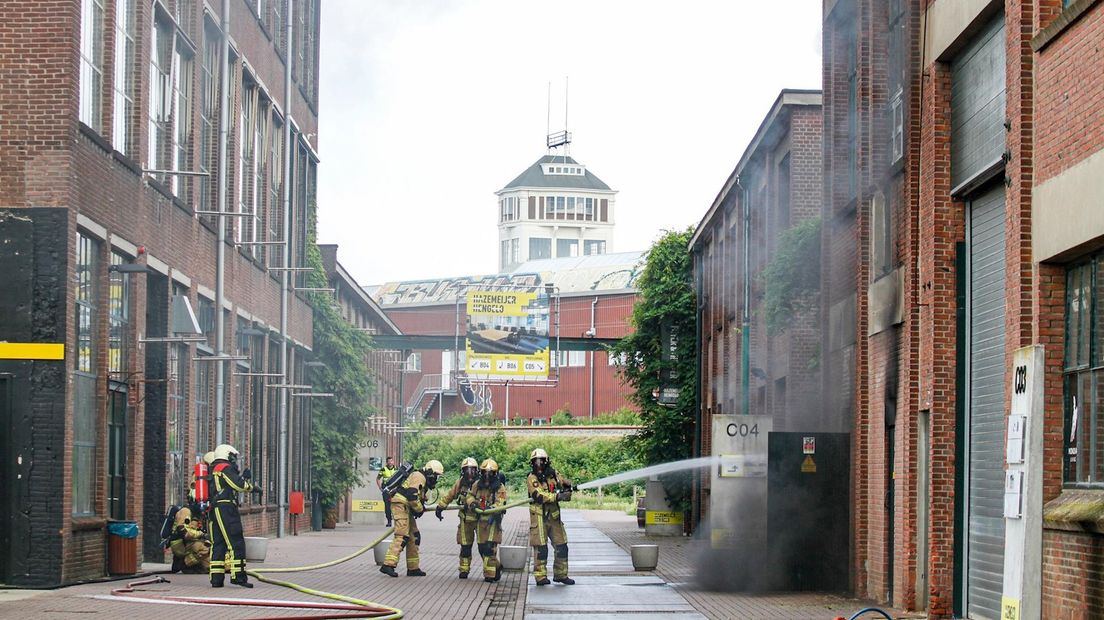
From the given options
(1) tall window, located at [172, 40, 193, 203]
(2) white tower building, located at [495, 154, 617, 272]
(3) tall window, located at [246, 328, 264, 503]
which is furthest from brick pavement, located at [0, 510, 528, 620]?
(2) white tower building, located at [495, 154, 617, 272]

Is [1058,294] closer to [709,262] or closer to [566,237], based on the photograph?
[709,262]

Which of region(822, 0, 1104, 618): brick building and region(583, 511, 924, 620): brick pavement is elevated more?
region(822, 0, 1104, 618): brick building

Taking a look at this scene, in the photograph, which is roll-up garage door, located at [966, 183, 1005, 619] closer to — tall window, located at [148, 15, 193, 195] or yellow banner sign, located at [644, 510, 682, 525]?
tall window, located at [148, 15, 193, 195]

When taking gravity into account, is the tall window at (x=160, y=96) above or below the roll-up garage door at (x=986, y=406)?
above

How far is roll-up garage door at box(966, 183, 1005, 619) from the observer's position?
15.8 meters

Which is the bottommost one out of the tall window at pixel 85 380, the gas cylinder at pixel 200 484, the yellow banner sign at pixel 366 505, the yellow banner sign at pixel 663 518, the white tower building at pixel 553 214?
the yellow banner sign at pixel 366 505

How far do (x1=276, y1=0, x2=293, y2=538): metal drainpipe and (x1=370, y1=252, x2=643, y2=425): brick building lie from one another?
43166 mm

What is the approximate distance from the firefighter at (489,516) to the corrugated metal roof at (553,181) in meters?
117

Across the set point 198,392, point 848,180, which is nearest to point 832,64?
point 848,180

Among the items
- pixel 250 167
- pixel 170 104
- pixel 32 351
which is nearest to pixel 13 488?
pixel 32 351

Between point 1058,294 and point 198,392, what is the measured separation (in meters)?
20.1

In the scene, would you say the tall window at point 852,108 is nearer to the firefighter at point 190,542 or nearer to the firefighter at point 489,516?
the firefighter at point 489,516

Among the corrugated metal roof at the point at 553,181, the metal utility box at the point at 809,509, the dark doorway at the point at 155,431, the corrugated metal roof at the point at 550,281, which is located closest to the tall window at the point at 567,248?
the corrugated metal roof at the point at 553,181

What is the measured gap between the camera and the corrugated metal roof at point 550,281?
10212 centimetres
